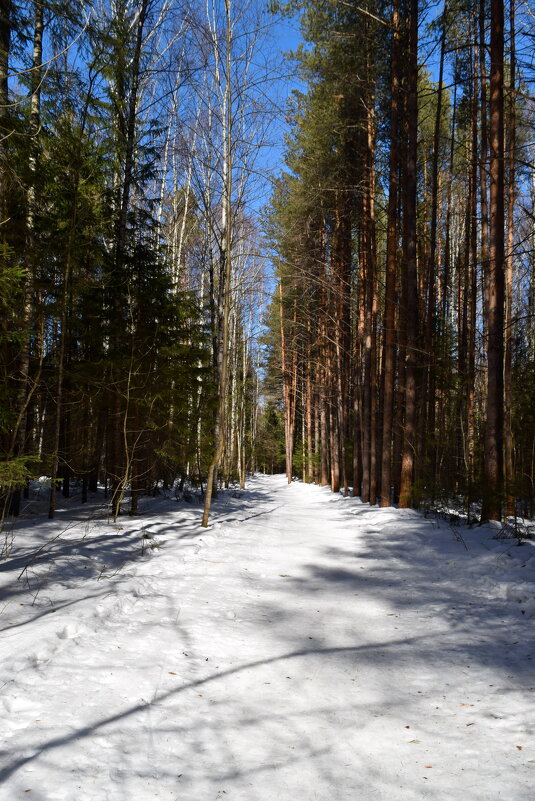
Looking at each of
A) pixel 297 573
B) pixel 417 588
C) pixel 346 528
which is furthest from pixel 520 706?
pixel 346 528

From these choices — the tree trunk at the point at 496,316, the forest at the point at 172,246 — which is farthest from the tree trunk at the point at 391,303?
the tree trunk at the point at 496,316

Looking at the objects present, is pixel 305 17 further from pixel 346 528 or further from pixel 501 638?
pixel 501 638

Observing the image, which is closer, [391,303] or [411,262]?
[411,262]

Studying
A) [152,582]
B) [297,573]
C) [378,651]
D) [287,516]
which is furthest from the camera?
[287,516]

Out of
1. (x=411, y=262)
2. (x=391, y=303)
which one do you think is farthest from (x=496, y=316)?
(x=391, y=303)

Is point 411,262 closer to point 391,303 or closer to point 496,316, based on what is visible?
point 391,303

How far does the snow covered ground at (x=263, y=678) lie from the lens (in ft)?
7.48

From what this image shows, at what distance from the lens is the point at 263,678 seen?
11.0ft

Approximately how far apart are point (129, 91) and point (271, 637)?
42.4ft

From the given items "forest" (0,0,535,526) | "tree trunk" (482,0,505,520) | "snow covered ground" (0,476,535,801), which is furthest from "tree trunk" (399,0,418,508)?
"snow covered ground" (0,476,535,801)

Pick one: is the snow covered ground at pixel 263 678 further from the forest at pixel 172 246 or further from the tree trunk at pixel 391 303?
the tree trunk at pixel 391 303

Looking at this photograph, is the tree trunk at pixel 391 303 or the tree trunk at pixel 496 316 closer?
the tree trunk at pixel 496 316

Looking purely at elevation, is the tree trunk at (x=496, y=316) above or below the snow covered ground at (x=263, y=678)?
above

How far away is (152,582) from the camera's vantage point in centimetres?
531
